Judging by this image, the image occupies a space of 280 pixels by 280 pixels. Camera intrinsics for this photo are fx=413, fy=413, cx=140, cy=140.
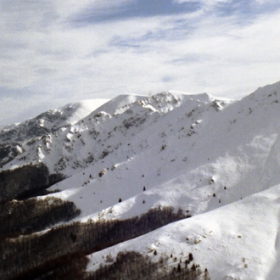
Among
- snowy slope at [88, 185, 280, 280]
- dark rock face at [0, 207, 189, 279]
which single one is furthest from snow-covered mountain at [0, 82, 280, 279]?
dark rock face at [0, 207, 189, 279]

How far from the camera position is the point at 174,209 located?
106 meters

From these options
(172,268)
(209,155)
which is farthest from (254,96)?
(172,268)

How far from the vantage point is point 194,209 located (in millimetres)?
104438

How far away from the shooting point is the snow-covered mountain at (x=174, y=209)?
2667 inches

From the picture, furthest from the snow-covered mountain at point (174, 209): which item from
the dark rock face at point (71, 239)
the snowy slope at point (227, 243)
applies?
the dark rock face at point (71, 239)

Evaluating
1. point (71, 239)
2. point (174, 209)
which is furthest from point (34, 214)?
point (174, 209)

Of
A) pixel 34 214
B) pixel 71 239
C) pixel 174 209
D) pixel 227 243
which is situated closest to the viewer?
pixel 227 243

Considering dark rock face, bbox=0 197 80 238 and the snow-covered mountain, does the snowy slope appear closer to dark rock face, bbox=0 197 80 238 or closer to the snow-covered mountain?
the snow-covered mountain

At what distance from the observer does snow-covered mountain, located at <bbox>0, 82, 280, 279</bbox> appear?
67750 mm

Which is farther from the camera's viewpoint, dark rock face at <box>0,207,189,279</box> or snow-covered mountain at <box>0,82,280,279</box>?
dark rock face at <box>0,207,189,279</box>

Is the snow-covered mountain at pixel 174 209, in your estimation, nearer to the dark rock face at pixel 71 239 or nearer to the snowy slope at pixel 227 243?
the snowy slope at pixel 227 243

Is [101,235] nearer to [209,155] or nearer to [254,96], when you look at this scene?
[209,155]

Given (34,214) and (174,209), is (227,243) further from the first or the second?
(34,214)

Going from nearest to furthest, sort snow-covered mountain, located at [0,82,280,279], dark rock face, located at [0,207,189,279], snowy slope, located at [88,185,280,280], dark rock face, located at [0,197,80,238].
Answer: snowy slope, located at [88,185,280,280] < snow-covered mountain, located at [0,82,280,279] < dark rock face, located at [0,207,189,279] < dark rock face, located at [0,197,80,238]
